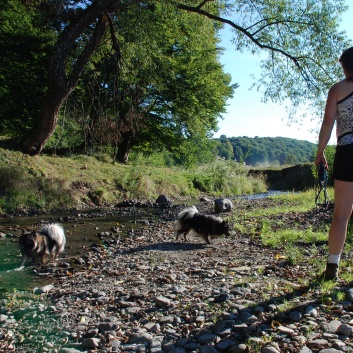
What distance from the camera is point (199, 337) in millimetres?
3139

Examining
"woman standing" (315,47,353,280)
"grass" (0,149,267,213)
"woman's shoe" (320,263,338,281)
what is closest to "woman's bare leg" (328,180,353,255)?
"woman standing" (315,47,353,280)

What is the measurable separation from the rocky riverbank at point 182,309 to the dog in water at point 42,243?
0.64 m

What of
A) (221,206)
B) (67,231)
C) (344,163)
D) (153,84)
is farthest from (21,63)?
(344,163)

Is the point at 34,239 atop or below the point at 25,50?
below

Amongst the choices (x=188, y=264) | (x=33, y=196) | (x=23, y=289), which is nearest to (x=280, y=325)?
Result: (x=188, y=264)

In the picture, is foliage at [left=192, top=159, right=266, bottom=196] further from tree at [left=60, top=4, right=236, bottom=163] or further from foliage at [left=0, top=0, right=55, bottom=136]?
foliage at [left=0, top=0, right=55, bottom=136]

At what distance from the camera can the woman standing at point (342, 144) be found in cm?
387

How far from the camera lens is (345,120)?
395 cm

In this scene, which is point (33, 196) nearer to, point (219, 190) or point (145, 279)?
point (145, 279)

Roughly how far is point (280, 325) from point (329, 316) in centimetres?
50

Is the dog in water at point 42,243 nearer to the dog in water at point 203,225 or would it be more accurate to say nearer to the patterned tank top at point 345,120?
the dog in water at point 203,225

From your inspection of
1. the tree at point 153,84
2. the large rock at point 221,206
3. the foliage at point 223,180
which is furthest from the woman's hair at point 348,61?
the foliage at point 223,180

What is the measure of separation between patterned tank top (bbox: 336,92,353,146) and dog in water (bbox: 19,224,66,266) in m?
5.01

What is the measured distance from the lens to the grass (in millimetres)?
12938
